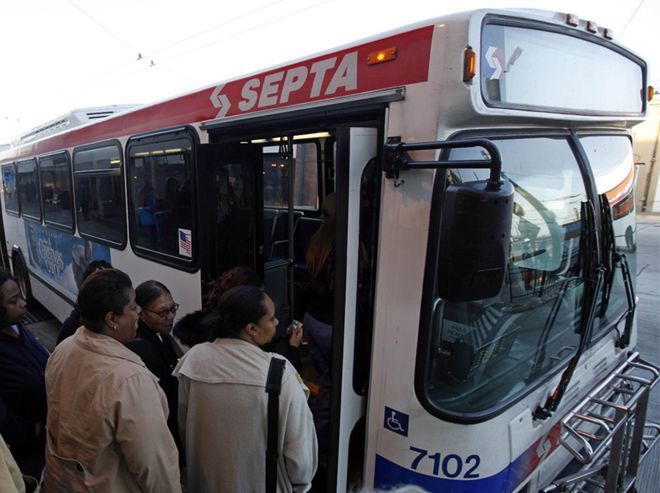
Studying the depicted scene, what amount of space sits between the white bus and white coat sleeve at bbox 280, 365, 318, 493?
0.21m

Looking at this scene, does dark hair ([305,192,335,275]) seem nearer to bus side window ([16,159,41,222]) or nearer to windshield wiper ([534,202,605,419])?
windshield wiper ([534,202,605,419])

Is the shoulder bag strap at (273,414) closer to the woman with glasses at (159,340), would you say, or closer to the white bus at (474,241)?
the white bus at (474,241)

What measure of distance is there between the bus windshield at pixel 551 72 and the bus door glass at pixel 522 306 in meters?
0.17

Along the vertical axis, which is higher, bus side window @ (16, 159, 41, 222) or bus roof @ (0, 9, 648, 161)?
bus roof @ (0, 9, 648, 161)

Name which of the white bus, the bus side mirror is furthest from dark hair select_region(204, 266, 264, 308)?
the bus side mirror

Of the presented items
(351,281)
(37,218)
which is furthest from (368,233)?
(37,218)

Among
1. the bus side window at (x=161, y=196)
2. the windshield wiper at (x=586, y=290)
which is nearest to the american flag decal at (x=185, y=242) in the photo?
the bus side window at (x=161, y=196)

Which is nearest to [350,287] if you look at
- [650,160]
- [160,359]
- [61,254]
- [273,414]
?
[273,414]

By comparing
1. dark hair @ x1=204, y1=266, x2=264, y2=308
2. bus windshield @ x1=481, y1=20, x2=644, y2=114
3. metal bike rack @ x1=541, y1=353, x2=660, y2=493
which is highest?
bus windshield @ x1=481, y1=20, x2=644, y2=114

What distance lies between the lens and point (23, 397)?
1978 millimetres

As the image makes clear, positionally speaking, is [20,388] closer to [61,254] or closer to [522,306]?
[522,306]

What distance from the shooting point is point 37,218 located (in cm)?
625

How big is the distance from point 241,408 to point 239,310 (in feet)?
1.13

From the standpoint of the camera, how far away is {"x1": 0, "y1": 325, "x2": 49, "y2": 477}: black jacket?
193cm
